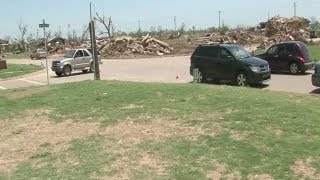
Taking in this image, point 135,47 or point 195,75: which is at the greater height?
point 135,47

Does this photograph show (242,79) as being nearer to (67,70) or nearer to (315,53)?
(315,53)

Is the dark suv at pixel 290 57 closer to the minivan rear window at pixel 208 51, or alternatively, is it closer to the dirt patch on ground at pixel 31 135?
the minivan rear window at pixel 208 51

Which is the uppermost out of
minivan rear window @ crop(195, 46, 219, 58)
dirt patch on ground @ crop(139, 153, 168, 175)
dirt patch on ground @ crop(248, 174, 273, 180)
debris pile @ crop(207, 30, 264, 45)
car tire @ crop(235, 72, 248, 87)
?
debris pile @ crop(207, 30, 264, 45)

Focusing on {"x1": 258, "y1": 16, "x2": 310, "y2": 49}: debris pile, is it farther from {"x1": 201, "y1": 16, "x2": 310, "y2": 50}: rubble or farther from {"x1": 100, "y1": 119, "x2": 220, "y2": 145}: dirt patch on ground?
{"x1": 100, "y1": 119, "x2": 220, "y2": 145}: dirt patch on ground

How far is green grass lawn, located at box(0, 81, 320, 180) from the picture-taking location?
7488 mm

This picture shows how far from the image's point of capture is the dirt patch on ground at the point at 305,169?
693 centimetres

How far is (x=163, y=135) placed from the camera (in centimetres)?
914

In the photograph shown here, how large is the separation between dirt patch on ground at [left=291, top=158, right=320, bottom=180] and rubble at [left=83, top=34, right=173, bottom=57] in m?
46.2

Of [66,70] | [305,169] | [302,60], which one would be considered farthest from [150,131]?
[66,70]

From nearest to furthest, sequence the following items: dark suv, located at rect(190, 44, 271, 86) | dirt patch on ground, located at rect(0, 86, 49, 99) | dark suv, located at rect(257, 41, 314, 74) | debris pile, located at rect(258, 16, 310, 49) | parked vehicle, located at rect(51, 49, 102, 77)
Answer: dirt patch on ground, located at rect(0, 86, 49, 99)
dark suv, located at rect(190, 44, 271, 86)
dark suv, located at rect(257, 41, 314, 74)
parked vehicle, located at rect(51, 49, 102, 77)
debris pile, located at rect(258, 16, 310, 49)

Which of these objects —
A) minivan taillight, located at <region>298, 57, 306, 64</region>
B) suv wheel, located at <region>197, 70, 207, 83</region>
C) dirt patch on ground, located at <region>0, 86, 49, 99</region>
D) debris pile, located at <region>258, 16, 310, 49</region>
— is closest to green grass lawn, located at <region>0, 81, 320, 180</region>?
dirt patch on ground, located at <region>0, 86, 49, 99</region>

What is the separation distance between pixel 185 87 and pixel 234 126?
171 inches

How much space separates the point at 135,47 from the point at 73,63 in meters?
22.0

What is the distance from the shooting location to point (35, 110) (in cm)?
1216
